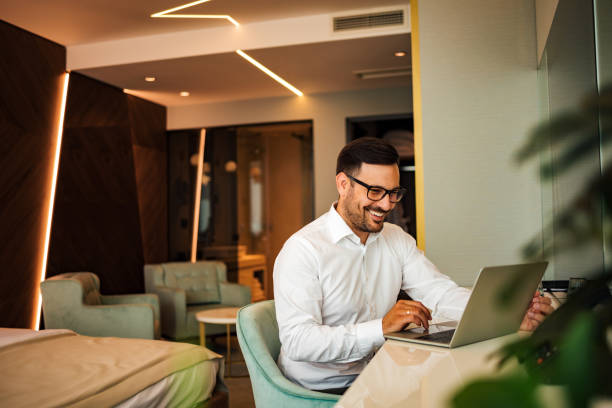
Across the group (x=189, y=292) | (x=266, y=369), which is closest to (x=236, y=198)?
(x=189, y=292)

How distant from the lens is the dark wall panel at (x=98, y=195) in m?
5.09

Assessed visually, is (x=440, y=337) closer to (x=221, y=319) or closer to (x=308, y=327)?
(x=308, y=327)

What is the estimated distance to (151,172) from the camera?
6.59m

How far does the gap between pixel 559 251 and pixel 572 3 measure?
2348 mm

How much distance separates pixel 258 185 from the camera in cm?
718

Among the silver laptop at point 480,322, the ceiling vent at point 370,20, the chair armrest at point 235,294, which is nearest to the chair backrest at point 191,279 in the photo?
the chair armrest at point 235,294

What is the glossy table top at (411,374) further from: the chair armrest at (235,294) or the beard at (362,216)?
the chair armrest at (235,294)

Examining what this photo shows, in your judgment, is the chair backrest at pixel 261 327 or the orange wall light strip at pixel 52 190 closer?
the chair backrest at pixel 261 327

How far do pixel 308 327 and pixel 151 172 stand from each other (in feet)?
17.9

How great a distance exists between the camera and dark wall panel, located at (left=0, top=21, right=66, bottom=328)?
14.4ft

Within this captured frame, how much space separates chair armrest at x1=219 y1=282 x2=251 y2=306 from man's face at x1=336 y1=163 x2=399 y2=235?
3.77 metres

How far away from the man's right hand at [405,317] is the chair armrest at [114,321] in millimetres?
3159

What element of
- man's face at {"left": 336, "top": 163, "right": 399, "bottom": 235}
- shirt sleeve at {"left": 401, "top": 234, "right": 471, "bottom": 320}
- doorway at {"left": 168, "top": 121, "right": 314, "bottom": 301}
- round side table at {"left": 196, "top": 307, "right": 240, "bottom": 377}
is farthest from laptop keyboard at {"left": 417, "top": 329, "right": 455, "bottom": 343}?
doorway at {"left": 168, "top": 121, "right": 314, "bottom": 301}

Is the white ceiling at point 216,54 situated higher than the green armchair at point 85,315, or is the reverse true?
the white ceiling at point 216,54
